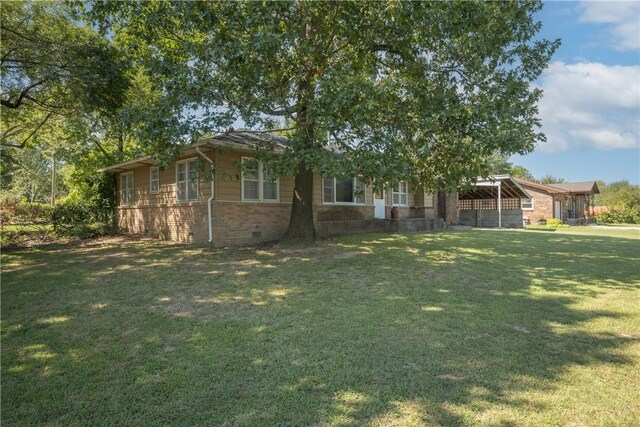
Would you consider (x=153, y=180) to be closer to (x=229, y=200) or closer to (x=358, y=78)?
(x=229, y=200)

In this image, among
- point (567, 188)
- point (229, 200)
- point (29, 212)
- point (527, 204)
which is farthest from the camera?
point (567, 188)

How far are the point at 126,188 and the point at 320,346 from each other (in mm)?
15757

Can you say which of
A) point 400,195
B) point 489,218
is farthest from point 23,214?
point 489,218

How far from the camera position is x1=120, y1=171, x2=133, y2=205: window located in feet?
53.6

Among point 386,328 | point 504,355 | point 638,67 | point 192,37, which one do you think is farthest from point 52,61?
point 638,67

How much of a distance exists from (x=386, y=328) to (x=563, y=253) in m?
8.78

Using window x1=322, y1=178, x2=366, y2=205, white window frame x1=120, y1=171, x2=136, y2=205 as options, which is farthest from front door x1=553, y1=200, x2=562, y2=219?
white window frame x1=120, y1=171, x2=136, y2=205

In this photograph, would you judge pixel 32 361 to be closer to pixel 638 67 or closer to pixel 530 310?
pixel 530 310

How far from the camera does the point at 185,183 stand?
42.0ft

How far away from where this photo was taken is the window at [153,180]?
566 inches

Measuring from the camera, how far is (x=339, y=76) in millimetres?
7789

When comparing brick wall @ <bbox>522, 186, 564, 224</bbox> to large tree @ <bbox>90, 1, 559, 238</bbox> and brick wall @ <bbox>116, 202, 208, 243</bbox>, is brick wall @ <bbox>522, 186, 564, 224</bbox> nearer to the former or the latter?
large tree @ <bbox>90, 1, 559, 238</bbox>

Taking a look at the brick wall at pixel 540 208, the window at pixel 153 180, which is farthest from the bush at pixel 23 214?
the brick wall at pixel 540 208

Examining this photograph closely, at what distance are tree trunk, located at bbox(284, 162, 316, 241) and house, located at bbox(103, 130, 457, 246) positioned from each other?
1027mm
